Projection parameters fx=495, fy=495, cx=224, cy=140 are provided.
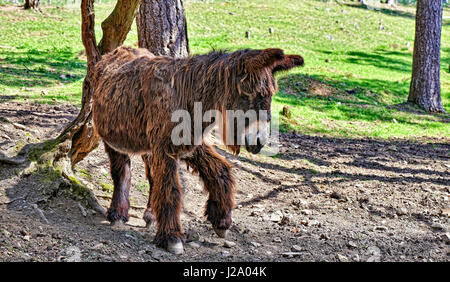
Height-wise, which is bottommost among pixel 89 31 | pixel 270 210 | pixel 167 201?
pixel 270 210

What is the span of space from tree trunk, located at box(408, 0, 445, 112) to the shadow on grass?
29.4 ft

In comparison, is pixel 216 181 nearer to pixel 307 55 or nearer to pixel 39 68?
pixel 39 68

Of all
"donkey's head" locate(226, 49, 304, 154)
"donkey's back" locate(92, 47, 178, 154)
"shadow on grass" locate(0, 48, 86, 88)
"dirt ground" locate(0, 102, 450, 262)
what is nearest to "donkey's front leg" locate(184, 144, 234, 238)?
"dirt ground" locate(0, 102, 450, 262)

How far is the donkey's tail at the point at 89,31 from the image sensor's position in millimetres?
5844

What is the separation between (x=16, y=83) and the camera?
10805mm

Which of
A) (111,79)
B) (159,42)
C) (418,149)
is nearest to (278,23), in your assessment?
(418,149)

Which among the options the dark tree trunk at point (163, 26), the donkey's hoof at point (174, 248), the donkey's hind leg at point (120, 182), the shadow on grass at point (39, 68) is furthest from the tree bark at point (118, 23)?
the shadow on grass at point (39, 68)

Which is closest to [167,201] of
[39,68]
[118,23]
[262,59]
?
[262,59]

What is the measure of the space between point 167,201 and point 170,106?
886mm

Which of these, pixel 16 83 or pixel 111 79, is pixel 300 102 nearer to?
pixel 16 83

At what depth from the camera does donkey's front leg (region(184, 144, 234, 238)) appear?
4.96 m

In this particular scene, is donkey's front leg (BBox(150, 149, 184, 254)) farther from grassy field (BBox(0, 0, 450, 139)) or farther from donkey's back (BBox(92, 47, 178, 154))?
grassy field (BBox(0, 0, 450, 139))

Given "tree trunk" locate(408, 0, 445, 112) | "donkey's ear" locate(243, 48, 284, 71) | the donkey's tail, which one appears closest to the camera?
"donkey's ear" locate(243, 48, 284, 71)

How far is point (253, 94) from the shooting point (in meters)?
4.22
